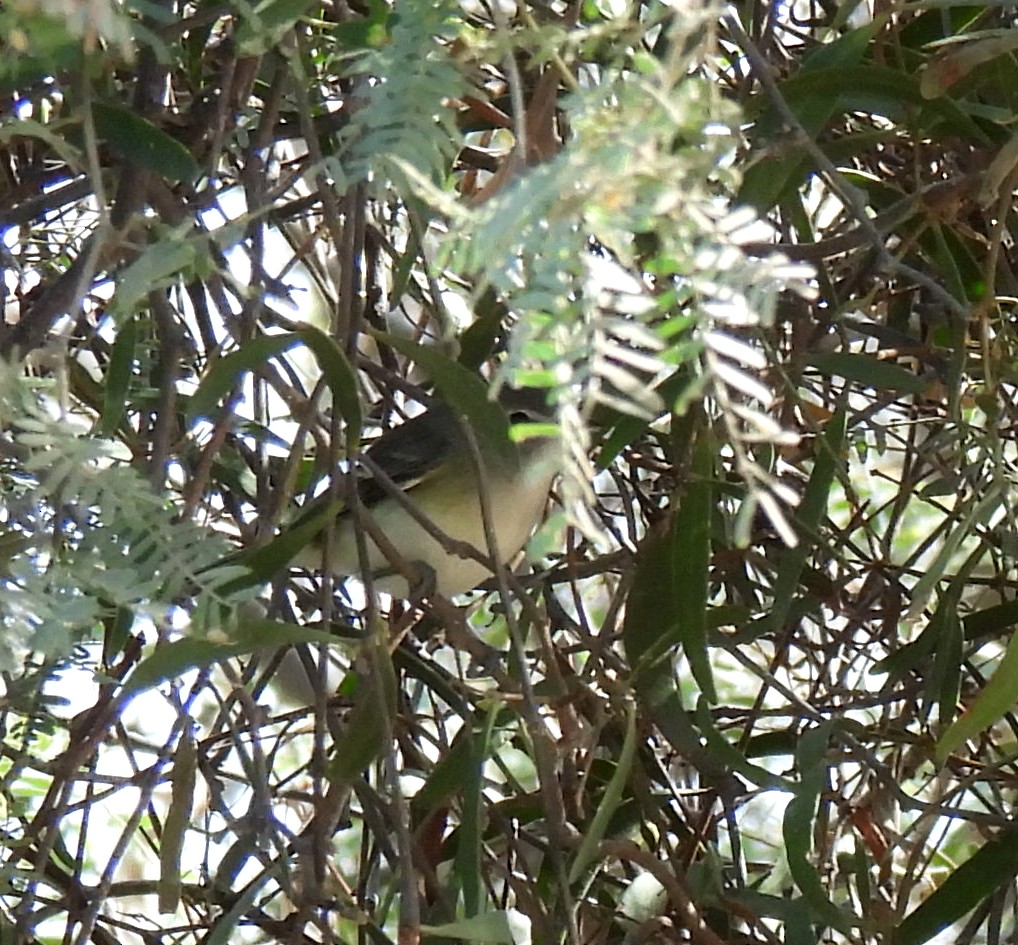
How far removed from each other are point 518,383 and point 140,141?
454 mm

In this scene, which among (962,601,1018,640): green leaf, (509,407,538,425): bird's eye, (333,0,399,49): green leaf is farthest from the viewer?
(509,407,538,425): bird's eye

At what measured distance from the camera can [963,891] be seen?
3.68 ft

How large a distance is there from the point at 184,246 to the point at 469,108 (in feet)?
1.62

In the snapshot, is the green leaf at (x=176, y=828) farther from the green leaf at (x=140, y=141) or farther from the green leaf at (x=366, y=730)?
the green leaf at (x=140, y=141)

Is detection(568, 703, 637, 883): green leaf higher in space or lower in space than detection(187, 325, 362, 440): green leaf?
lower

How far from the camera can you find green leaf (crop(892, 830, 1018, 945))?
1.12m

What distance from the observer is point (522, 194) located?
44 centimetres

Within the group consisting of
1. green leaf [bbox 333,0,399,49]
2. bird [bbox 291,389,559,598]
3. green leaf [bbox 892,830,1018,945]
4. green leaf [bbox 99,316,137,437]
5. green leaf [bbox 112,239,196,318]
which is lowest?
green leaf [bbox 892,830,1018,945]

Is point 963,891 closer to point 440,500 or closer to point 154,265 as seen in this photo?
point 440,500

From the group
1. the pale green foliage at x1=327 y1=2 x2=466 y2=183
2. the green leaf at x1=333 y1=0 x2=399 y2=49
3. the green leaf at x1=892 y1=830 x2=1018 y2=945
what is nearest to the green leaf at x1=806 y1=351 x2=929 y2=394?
the green leaf at x1=892 y1=830 x2=1018 y2=945

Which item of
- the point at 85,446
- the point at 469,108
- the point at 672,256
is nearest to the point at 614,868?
the point at 469,108

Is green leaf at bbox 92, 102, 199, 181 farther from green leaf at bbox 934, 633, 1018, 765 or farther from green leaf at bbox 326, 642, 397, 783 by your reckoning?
green leaf at bbox 934, 633, 1018, 765

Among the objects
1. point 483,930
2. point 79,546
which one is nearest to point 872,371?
point 483,930

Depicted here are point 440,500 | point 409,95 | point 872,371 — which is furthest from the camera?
point 440,500
